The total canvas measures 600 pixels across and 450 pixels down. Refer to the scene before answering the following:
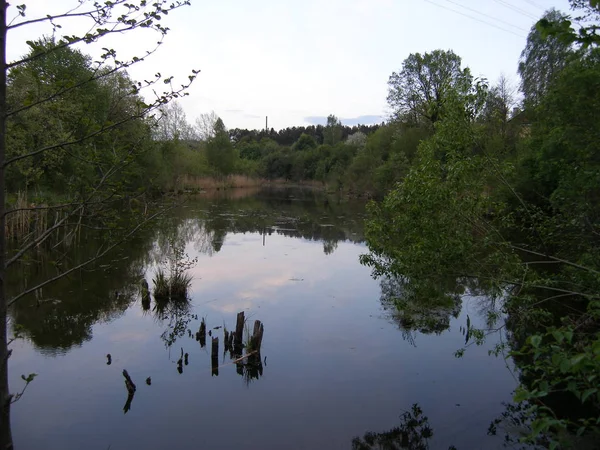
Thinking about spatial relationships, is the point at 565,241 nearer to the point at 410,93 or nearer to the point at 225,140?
the point at 410,93

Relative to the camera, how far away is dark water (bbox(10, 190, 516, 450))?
20.0 feet

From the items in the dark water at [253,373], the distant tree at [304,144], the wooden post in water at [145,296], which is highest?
the distant tree at [304,144]

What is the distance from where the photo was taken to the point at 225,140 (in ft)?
196

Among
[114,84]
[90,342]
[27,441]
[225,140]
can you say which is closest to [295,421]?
[27,441]

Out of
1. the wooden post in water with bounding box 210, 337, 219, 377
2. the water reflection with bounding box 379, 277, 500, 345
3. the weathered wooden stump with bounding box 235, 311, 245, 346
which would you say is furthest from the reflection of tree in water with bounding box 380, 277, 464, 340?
the wooden post in water with bounding box 210, 337, 219, 377

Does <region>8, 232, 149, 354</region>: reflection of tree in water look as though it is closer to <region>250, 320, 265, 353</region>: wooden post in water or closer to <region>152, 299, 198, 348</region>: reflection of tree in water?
<region>152, 299, 198, 348</region>: reflection of tree in water

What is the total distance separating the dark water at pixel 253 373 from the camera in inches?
240

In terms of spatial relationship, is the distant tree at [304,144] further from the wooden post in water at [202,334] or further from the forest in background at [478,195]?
the wooden post in water at [202,334]

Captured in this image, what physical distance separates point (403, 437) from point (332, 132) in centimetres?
8383

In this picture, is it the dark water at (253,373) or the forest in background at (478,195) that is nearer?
the forest in background at (478,195)

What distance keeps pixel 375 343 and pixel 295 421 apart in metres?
3.19

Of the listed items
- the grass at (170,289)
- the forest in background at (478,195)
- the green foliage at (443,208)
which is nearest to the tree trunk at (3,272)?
the forest in background at (478,195)

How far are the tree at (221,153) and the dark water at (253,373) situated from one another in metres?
46.0

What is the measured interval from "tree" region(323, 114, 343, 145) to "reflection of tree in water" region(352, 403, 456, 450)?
7967 cm
